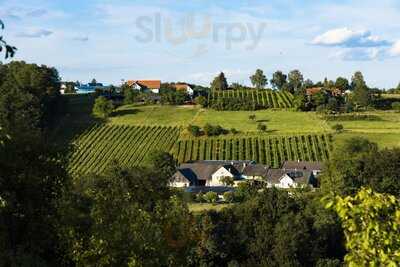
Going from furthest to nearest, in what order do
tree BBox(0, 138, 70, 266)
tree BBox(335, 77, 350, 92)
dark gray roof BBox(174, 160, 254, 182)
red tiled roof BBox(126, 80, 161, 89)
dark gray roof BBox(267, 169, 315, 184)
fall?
1. red tiled roof BBox(126, 80, 161, 89)
2. tree BBox(335, 77, 350, 92)
3. dark gray roof BBox(174, 160, 254, 182)
4. dark gray roof BBox(267, 169, 315, 184)
5. tree BBox(0, 138, 70, 266)

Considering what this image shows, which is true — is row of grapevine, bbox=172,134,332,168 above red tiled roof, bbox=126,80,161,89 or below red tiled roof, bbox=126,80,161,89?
below

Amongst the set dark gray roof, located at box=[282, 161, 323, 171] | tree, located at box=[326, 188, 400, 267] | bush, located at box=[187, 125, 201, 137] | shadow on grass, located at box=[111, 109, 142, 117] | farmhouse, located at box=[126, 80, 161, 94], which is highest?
→ tree, located at box=[326, 188, 400, 267]

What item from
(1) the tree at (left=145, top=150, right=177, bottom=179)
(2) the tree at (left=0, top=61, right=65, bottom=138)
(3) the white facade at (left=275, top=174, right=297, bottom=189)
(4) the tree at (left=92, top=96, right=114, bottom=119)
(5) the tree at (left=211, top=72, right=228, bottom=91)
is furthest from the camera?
(5) the tree at (left=211, top=72, right=228, bottom=91)

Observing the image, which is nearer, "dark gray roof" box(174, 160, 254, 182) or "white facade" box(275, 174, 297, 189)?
"white facade" box(275, 174, 297, 189)

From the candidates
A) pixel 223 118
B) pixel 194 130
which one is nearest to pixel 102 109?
pixel 223 118

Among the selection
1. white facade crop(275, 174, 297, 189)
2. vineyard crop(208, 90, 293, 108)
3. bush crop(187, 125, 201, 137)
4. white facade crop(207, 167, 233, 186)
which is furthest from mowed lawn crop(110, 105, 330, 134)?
white facade crop(275, 174, 297, 189)

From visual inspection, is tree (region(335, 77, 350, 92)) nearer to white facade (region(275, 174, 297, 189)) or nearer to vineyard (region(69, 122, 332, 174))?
vineyard (region(69, 122, 332, 174))

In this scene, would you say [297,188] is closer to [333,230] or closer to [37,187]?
[333,230]
